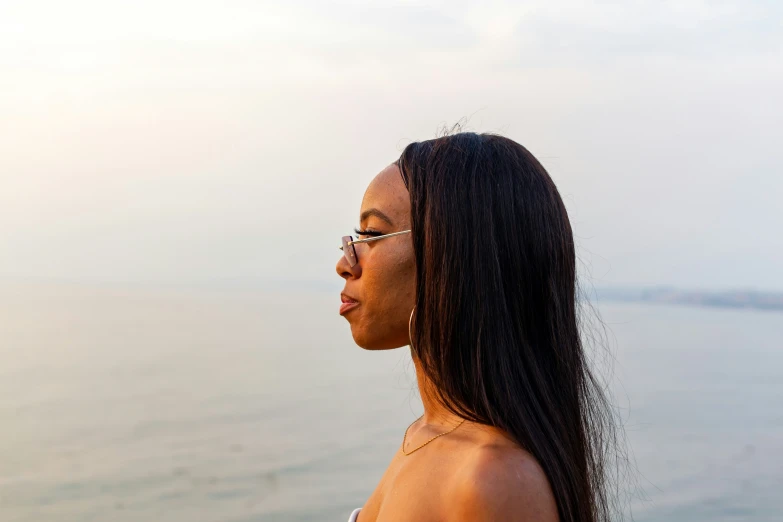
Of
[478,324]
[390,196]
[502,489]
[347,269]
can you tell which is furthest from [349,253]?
[502,489]

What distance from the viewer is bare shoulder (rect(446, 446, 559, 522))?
1777mm

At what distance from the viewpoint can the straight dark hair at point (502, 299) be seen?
1982 millimetres

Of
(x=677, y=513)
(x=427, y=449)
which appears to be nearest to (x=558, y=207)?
(x=427, y=449)

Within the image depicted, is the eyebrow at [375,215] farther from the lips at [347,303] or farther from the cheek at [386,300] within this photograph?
the lips at [347,303]

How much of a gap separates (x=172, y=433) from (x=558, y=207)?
14.4 m

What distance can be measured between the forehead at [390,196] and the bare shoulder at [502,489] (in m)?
0.63

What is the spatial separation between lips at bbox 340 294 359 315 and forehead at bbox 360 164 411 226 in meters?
0.23

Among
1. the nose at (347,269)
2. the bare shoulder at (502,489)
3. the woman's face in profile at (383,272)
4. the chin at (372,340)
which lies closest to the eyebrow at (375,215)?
the woman's face in profile at (383,272)

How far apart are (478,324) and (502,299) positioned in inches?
3.3

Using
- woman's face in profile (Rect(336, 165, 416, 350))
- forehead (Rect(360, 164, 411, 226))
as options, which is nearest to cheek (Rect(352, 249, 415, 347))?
woman's face in profile (Rect(336, 165, 416, 350))

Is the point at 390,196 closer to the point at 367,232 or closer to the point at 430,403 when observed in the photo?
the point at 367,232

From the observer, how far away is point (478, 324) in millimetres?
2012

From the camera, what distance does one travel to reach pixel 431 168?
2.14 m

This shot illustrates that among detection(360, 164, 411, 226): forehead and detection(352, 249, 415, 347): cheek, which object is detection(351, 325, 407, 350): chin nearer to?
detection(352, 249, 415, 347): cheek
